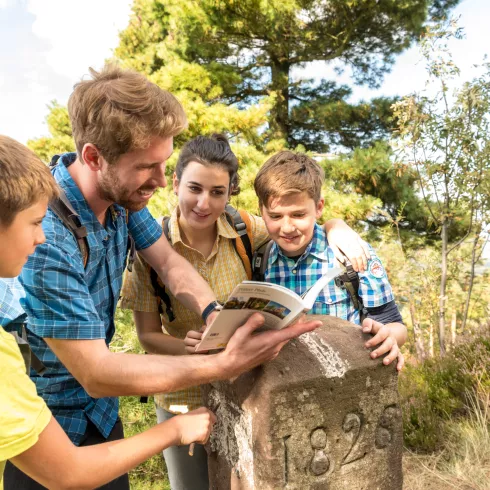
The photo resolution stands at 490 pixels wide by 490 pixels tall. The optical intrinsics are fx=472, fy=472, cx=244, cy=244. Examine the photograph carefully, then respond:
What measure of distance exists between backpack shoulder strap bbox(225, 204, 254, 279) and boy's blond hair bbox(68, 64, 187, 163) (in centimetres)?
66

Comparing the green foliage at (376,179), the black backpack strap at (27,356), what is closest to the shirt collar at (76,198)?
the black backpack strap at (27,356)

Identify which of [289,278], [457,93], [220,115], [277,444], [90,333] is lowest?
[277,444]

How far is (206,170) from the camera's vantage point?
215cm

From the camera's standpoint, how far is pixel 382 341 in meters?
1.83

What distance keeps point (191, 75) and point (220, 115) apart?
135cm

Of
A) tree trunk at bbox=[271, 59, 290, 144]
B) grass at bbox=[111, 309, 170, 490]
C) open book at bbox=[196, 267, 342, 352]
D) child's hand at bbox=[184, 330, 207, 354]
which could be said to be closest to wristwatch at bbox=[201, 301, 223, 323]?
child's hand at bbox=[184, 330, 207, 354]

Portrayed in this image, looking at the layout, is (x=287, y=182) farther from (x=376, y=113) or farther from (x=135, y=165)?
(x=376, y=113)

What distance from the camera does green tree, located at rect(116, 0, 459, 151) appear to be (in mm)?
8266

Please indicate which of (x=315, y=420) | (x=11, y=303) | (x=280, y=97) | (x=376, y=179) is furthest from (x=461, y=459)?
(x=280, y=97)

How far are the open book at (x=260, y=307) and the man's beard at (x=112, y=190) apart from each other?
1.90 feet

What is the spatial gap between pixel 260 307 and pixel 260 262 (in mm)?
721

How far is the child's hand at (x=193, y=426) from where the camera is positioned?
150 cm

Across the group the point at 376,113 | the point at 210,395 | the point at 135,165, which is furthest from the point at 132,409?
the point at 376,113

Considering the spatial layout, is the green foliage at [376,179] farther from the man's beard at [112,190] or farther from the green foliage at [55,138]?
the man's beard at [112,190]
